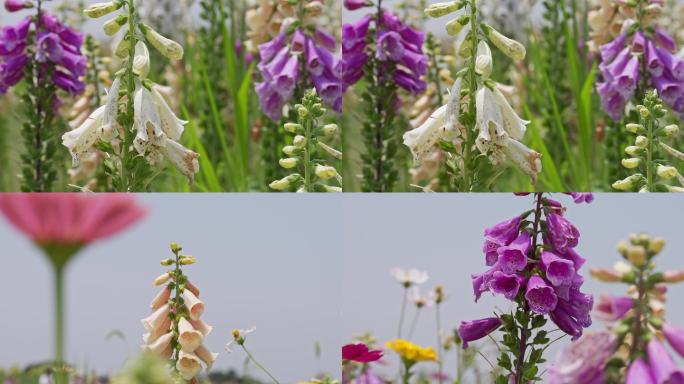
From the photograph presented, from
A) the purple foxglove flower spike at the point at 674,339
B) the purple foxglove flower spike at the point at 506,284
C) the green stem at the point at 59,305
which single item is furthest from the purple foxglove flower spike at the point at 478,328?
the green stem at the point at 59,305

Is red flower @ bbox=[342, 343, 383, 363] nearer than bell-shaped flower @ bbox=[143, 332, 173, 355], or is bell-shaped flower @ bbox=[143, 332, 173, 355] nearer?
bell-shaped flower @ bbox=[143, 332, 173, 355]

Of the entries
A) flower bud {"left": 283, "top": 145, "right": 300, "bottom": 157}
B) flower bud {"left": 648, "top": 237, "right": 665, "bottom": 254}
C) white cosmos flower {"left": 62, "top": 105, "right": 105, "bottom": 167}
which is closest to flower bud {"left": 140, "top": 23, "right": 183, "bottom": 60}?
white cosmos flower {"left": 62, "top": 105, "right": 105, "bottom": 167}

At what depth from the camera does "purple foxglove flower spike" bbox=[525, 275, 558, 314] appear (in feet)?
5.83

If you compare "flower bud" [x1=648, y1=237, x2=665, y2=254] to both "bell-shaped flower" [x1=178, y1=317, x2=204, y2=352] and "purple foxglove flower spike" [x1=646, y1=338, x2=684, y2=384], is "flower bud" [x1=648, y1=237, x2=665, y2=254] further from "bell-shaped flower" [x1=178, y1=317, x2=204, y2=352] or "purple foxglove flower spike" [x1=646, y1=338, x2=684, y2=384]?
"bell-shaped flower" [x1=178, y1=317, x2=204, y2=352]

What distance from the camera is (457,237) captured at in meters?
2.23

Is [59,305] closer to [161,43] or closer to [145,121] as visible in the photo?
[145,121]

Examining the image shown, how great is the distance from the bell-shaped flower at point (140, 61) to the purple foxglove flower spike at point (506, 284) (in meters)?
0.80

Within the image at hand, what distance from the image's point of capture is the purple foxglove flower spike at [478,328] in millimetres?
1865

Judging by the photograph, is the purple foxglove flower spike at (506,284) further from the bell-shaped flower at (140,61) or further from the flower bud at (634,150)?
the bell-shaped flower at (140,61)

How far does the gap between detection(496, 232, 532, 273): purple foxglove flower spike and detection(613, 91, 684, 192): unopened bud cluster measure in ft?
1.21

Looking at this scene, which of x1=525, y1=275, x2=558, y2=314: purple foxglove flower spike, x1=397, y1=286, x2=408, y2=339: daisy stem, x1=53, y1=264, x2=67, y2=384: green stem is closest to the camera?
x1=53, y1=264, x2=67, y2=384: green stem

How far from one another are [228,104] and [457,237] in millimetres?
652

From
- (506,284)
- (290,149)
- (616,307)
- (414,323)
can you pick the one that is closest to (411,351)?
(414,323)

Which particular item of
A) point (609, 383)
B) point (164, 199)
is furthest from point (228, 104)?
point (609, 383)
